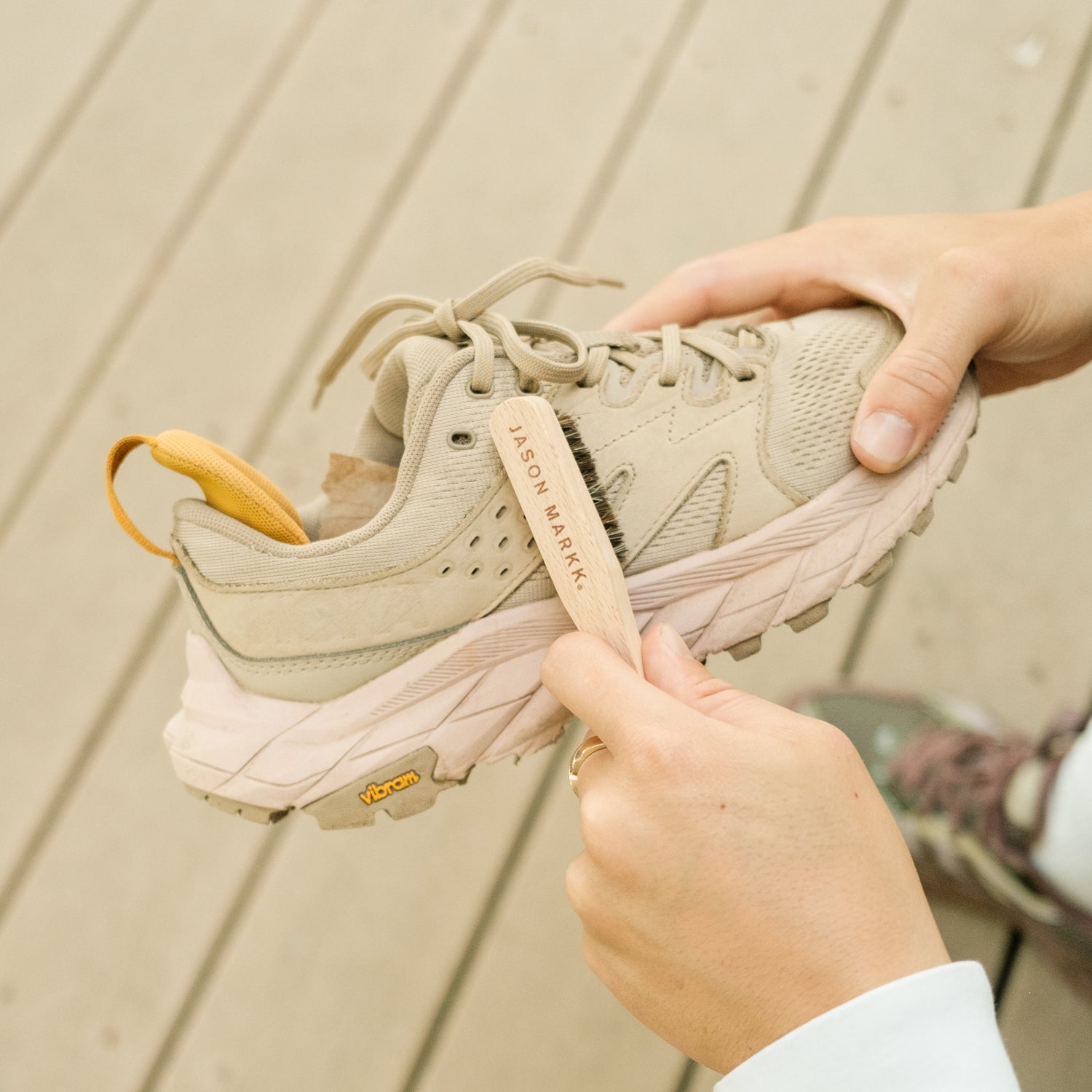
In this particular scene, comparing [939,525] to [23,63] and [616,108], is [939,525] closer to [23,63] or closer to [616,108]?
[616,108]

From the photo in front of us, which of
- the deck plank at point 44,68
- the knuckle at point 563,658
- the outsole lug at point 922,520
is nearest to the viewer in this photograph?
the knuckle at point 563,658

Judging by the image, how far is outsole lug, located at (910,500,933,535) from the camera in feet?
2.27

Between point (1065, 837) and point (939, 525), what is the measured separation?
15.5 inches

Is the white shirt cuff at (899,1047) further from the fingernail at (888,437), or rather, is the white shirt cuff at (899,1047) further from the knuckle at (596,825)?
the fingernail at (888,437)

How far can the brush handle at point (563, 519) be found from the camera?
0.62m

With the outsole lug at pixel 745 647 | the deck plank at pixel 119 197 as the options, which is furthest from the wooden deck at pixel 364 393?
the outsole lug at pixel 745 647

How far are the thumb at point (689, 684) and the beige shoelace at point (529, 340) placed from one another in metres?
0.21

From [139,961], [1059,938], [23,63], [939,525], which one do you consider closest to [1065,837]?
[1059,938]

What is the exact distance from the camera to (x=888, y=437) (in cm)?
66

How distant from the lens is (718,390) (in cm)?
72

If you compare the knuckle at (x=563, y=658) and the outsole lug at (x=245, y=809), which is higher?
the knuckle at (x=563, y=658)

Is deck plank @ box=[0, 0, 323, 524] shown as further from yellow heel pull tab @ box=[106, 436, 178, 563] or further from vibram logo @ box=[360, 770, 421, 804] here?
vibram logo @ box=[360, 770, 421, 804]

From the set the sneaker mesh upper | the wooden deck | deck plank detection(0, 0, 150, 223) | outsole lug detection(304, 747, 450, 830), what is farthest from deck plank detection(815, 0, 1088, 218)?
deck plank detection(0, 0, 150, 223)

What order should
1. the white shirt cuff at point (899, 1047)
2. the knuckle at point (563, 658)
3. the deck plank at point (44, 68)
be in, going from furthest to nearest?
the deck plank at point (44, 68) < the knuckle at point (563, 658) < the white shirt cuff at point (899, 1047)
